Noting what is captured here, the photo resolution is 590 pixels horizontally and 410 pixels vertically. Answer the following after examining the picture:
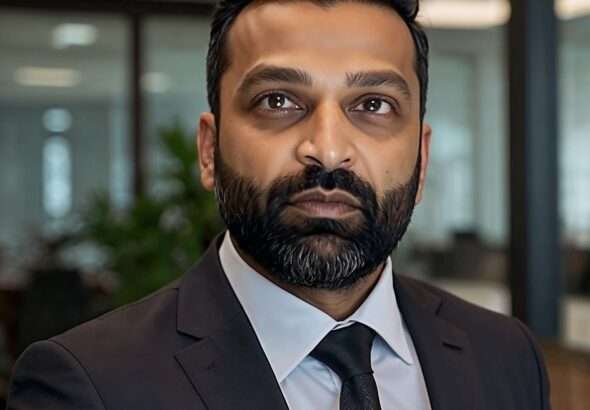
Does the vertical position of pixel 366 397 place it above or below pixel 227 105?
below

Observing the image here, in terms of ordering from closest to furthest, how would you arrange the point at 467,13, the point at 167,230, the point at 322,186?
1. the point at 322,186
2. the point at 167,230
3. the point at 467,13

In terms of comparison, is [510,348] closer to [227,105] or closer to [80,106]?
[227,105]

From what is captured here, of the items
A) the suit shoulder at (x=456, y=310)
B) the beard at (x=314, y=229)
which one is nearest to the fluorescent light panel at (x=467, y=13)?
the suit shoulder at (x=456, y=310)

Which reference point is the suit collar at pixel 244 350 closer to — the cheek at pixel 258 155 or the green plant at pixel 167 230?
the cheek at pixel 258 155

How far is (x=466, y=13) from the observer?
5.51 m

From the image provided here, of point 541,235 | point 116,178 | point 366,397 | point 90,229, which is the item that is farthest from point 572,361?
point 116,178

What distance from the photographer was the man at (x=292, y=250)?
1.20m

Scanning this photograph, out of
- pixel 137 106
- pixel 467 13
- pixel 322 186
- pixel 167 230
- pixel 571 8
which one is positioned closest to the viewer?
pixel 322 186

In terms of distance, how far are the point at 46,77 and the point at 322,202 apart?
19.7 feet

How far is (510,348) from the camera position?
1.52 meters

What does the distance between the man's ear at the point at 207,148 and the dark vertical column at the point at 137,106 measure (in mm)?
5708

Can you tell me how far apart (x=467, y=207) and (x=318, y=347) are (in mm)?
4476

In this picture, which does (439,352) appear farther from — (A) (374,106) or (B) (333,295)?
(A) (374,106)

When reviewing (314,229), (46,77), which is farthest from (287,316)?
(46,77)
